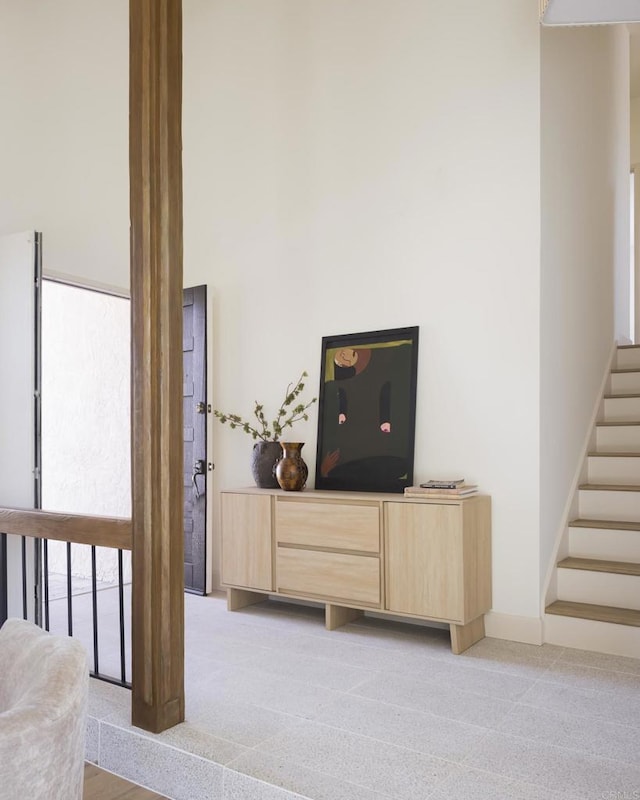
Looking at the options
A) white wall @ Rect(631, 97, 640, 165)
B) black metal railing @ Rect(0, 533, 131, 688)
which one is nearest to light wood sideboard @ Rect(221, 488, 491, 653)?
black metal railing @ Rect(0, 533, 131, 688)

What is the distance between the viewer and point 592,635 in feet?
11.2

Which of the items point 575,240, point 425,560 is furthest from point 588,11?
point 425,560

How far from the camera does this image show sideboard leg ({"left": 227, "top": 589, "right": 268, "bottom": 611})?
4.24 metres

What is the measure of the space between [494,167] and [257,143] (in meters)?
1.73

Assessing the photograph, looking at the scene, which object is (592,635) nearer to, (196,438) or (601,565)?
(601,565)

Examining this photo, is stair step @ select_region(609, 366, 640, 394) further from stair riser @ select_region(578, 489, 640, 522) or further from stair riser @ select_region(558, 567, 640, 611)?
stair riser @ select_region(558, 567, 640, 611)

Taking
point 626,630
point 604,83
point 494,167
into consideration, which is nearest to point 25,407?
point 494,167

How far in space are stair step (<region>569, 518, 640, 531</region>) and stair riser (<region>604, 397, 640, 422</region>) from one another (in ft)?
3.53

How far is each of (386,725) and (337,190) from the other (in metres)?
3.03

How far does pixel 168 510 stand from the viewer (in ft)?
8.57

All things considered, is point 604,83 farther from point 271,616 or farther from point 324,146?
point 271,616

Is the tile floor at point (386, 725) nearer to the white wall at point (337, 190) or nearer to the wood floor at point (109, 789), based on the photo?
the wood floor at point (109, 789)

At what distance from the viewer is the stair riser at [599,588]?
354 centimetres

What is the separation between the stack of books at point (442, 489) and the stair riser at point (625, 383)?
214 cm
